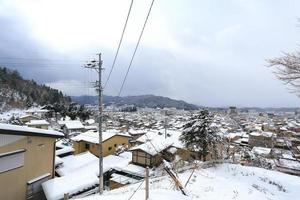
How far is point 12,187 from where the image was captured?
9672 millimetres

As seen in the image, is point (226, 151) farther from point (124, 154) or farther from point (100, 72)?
point (124, 154)

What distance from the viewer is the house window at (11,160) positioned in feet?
29.7

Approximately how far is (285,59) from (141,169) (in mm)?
17764

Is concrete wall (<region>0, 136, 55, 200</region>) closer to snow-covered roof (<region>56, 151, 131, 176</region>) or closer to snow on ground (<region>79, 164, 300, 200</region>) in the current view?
snow-covered roof (<region>56, 151, 131, 176</region>)

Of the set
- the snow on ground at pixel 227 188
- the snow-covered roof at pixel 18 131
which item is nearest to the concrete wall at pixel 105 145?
the snow-covered roof at pixel 18 131

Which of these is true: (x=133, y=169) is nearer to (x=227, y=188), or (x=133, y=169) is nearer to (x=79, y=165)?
(x=79, y=165)

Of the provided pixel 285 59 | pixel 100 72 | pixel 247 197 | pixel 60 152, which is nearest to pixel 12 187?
pixel 100 72

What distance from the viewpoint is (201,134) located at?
19000 millimetres

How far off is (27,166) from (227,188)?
9.12 metres

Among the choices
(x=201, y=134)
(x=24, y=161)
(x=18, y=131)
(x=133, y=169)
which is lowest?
(x=133, y=169)

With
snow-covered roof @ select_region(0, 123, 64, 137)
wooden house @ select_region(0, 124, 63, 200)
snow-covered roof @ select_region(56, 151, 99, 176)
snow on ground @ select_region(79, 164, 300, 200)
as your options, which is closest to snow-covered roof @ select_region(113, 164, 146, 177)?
snow-covered roof @ select_region(56, 151, 99, 176)

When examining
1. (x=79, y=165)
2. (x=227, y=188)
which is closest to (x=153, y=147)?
(x=79, y=165)

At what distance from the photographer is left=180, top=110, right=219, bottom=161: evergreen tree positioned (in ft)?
61.5

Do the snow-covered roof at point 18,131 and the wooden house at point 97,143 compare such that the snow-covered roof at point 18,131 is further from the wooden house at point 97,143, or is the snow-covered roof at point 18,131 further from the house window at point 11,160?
the wooden house at point 97,143
